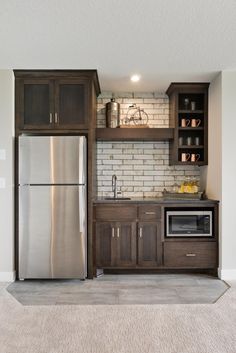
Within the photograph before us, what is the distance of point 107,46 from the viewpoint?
10.8 ft

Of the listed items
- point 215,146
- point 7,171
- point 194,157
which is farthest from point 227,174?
point 7,171

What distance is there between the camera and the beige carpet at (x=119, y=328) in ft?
7.68

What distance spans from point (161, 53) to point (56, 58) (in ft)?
3.65

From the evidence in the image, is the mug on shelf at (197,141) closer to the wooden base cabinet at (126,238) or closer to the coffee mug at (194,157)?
the coffee mug at (194,157)

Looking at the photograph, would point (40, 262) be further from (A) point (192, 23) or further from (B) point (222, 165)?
(A) point (192, 23)

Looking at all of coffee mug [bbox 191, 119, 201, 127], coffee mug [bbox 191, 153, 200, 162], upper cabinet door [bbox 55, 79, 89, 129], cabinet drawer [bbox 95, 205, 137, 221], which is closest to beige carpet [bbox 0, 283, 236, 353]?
cabinet drawer [bbox 95, 205, 137, 221]

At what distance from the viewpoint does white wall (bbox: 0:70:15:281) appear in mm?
3914

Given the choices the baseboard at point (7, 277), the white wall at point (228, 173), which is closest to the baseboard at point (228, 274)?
the white wall at point (228, 173)

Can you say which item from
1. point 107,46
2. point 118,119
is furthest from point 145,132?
point 107,46

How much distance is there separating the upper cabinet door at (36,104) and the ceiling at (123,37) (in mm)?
222

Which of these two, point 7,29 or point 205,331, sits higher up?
point 7,29

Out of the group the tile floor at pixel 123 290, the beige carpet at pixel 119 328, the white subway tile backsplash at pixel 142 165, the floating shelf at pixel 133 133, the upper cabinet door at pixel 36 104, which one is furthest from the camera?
the white subway tile backsplash at pixel 142 165

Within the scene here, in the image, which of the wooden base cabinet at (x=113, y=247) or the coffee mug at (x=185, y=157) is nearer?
the wooden base cabinet at (x=113, y=247)

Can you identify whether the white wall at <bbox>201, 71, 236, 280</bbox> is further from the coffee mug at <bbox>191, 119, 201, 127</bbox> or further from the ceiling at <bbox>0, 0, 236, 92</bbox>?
the coffee mug at <bbox>191, 119, 201, 127</bbox>
